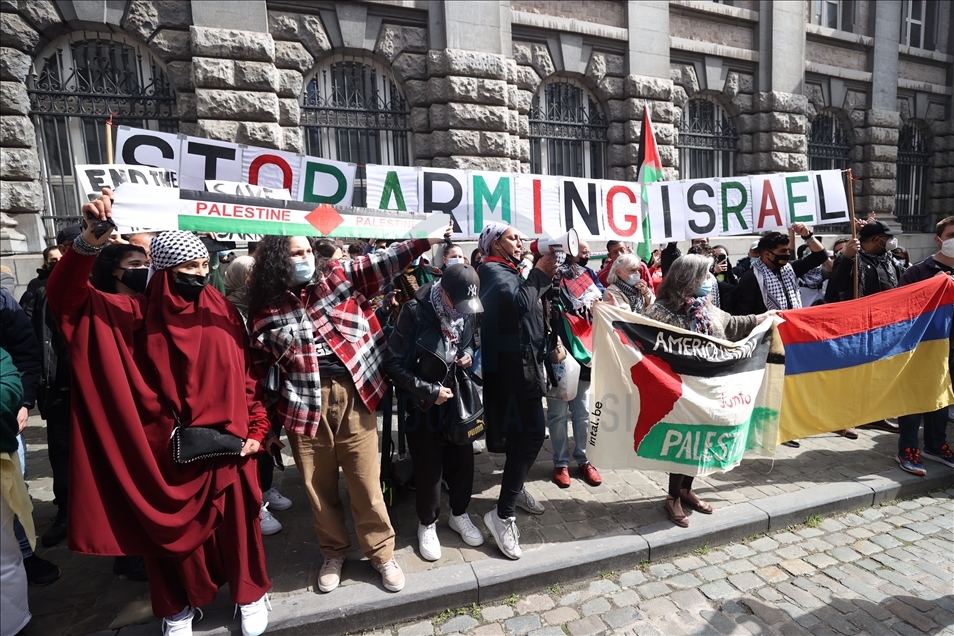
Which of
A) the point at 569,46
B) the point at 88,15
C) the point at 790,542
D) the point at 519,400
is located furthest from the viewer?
the point at 569,46

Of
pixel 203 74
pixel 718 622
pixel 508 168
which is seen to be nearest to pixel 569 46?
pixel 508 168

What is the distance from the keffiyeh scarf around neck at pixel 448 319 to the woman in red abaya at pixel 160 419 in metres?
1.06

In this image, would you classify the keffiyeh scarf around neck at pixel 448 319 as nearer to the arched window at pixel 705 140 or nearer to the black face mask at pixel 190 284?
the black face mask at pixel 190 284

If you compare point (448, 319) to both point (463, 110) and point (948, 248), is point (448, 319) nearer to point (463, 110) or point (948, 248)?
point (948, 248)

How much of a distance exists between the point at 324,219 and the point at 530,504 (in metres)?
2.46

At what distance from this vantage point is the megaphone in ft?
9.53

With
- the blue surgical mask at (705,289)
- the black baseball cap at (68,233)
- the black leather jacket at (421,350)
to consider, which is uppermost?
the black baseball cap at (68,233)

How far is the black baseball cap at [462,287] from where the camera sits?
279 cm

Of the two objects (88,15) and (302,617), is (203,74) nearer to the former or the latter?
(88,15)

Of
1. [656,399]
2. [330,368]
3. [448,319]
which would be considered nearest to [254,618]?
[330,368]

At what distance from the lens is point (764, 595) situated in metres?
2.91

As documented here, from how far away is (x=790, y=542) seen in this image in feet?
11.3

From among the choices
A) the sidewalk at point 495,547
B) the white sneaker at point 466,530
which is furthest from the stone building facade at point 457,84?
the white sneaker at point 466,530

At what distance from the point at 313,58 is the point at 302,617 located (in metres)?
8.68
